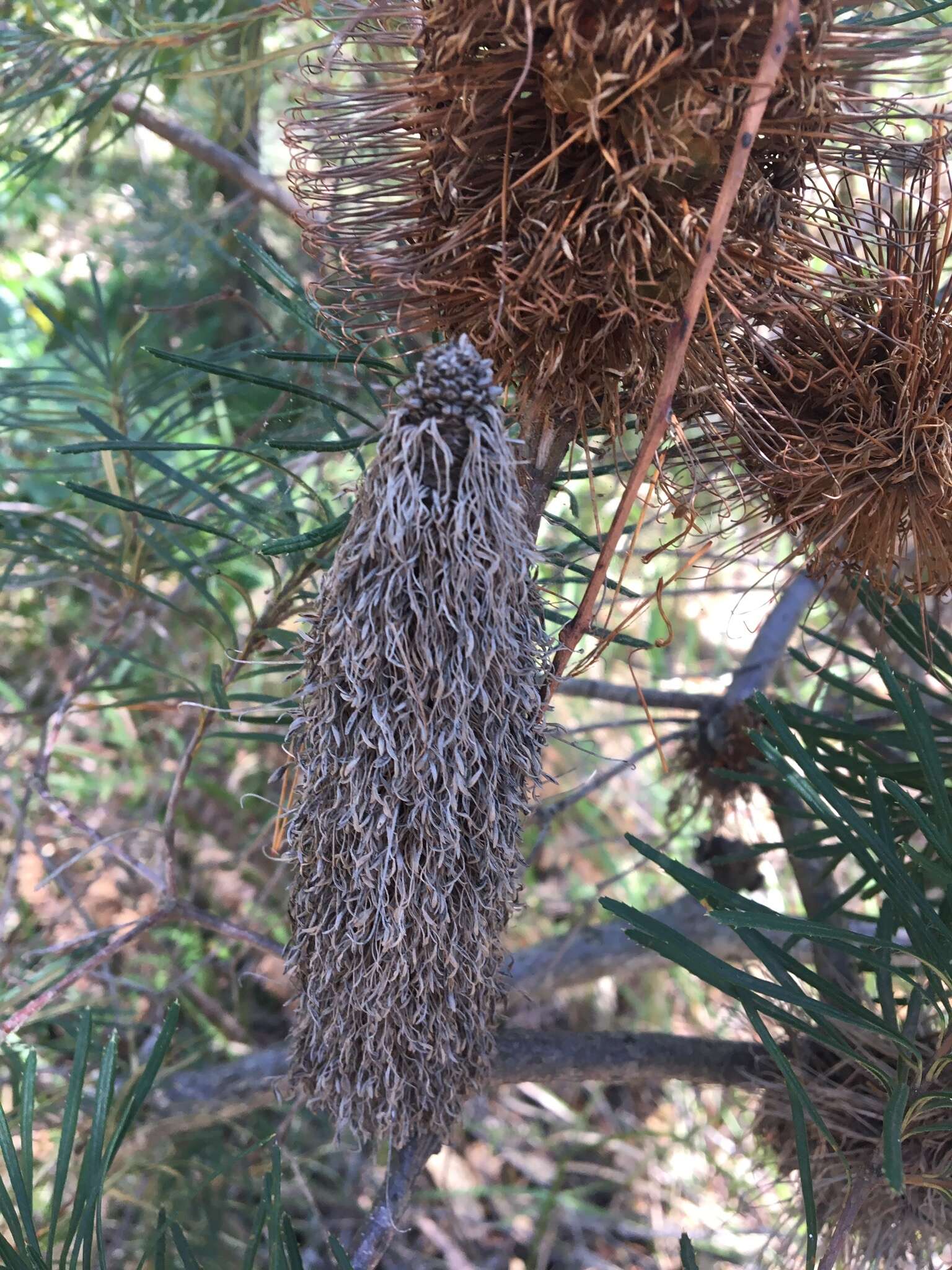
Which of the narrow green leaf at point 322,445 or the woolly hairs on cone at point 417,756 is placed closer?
the woolly hairs on cone at point 417,756

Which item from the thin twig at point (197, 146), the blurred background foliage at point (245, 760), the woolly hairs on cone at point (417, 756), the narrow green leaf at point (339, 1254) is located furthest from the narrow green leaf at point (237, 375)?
the thin twig at point (197, 146)

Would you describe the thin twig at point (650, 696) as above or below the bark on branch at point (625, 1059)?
above

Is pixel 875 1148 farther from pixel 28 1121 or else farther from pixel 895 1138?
pixel 28 1121

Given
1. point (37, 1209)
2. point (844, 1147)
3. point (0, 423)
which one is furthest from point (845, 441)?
point (37, 1209)

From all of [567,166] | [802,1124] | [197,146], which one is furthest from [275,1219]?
[197,146]

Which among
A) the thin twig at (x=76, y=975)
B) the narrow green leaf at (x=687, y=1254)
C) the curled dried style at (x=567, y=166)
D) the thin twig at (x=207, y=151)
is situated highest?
the thin twig at (x=207, y=151)

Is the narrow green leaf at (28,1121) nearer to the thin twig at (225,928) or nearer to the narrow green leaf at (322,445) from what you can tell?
the thin twig at (225,928)
